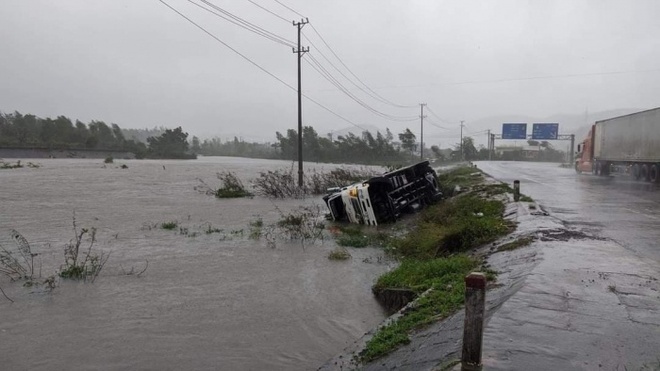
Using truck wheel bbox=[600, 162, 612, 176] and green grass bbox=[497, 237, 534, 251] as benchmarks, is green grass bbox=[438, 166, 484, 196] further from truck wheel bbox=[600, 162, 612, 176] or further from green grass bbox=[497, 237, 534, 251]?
green grass bbox=[497, 237, 534, 251]

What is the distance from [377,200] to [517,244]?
344 inches

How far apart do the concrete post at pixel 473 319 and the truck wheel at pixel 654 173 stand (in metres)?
24.7

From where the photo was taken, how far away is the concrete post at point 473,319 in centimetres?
369

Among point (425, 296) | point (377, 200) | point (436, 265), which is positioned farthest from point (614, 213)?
point (425, 296)

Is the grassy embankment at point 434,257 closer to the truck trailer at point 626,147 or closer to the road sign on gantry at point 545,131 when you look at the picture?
the truck trailer at point 626,147

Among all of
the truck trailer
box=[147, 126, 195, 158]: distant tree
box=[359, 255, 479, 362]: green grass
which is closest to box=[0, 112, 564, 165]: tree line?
box=[147, 126, 195, 158]: distant tree

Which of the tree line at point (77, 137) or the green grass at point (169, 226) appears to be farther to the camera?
the tree line at point (77, 137)

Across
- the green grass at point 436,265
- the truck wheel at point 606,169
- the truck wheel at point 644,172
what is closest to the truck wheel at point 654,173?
the truck wheel at point 644,172

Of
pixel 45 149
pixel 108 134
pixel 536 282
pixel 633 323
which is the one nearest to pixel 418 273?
pixel 536 282

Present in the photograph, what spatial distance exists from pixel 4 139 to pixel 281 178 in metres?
73.0

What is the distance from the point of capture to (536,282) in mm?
6332

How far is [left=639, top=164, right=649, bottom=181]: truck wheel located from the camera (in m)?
24.8

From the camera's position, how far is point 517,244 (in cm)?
909

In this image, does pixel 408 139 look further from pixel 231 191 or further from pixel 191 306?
pixel 191 306
